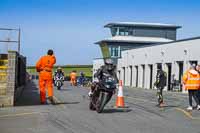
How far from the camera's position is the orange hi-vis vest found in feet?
56.3

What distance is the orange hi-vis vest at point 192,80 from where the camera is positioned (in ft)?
56.3

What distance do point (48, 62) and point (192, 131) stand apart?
284 inches

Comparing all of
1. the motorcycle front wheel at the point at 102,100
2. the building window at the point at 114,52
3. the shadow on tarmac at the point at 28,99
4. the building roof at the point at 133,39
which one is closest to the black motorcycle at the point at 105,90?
the motorcycle front wheel at the point at 102,100

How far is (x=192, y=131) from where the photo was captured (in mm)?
11250

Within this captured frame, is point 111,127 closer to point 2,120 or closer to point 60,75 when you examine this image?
point 2,120

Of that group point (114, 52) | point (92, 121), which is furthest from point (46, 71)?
point (114, 52)

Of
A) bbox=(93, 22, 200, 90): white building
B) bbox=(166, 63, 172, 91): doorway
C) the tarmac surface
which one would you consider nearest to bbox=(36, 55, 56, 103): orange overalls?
the tarmac surface

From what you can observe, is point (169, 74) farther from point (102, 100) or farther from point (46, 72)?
point (102, 100)

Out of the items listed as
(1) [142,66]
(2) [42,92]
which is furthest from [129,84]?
(2) [42,92]

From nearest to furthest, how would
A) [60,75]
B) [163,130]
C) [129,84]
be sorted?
[163,130] < [60,75] < [129,84]

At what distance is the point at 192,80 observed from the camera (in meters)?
17.2

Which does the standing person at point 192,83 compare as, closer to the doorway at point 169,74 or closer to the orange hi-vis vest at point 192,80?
the orange hi-vis vest at point 192,80

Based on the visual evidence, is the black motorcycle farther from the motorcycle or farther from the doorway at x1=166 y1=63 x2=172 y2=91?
the doorway at x1=166 y1=63 x2=172 y2=91

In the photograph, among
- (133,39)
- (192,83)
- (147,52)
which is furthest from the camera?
(133,39)
